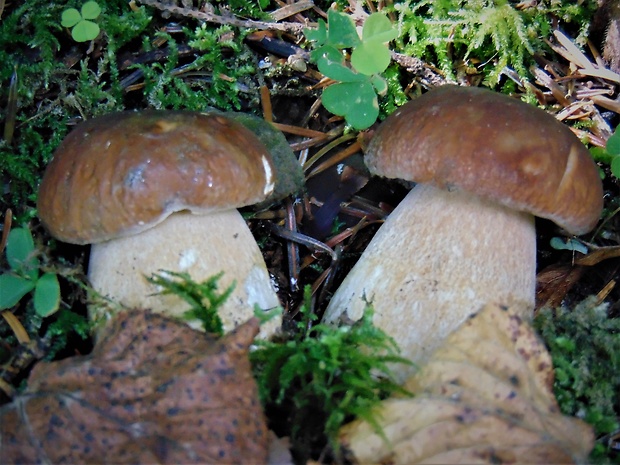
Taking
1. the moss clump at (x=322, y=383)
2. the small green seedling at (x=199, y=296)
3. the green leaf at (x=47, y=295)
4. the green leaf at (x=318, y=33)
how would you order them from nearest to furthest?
1. the moss clump at (x=322, y=383)
2. the small green seedling at (x=199, y=296)
3. the green leaf at (x=47, y=295)
4. the green leaf at (x=318, y=33)

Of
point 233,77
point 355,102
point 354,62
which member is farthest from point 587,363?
point 233,77

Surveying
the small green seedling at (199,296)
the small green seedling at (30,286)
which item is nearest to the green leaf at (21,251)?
the small green seedling at (30,286)

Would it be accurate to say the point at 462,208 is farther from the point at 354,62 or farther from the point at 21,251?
the point at 21,251

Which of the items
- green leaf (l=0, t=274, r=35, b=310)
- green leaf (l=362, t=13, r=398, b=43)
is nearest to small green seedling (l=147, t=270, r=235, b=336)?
green leaf (l=0, t=274, r=35, b=310)

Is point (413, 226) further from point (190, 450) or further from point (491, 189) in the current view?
point (190, 450)

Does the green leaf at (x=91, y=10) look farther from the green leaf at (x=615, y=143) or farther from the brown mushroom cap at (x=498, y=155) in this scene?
the green leaf at (x=615, y=143)

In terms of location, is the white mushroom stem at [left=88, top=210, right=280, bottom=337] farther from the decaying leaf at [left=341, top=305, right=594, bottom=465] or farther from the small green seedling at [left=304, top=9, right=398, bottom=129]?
the small green seedling at [left=304, top=9, right=398, bottom=129]

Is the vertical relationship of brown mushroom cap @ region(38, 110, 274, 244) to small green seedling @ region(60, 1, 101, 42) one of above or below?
below
